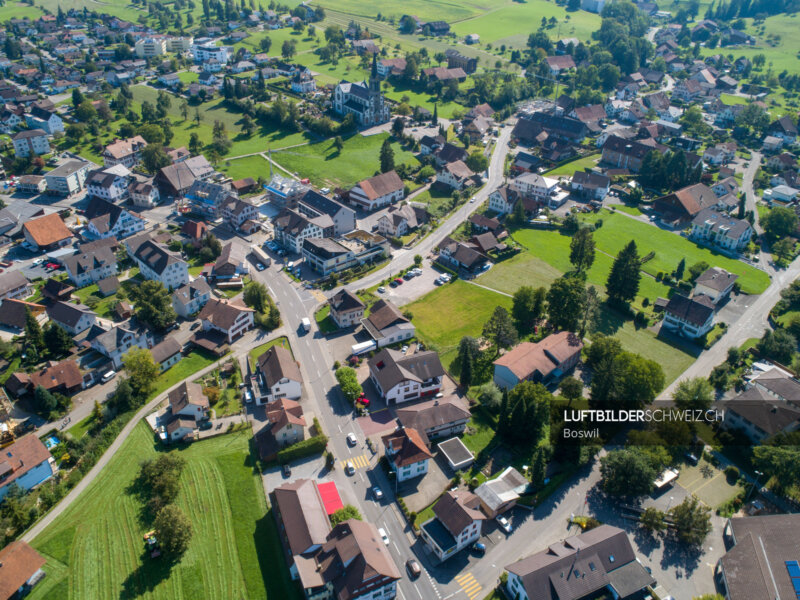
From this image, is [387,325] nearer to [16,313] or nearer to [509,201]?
[509,201]

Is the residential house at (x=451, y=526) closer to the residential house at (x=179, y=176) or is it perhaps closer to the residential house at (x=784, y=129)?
the residential house at (x=179, y=176)

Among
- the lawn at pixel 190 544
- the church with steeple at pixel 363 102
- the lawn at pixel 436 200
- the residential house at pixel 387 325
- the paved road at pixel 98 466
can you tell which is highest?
the church with steeple at pixel 363 102

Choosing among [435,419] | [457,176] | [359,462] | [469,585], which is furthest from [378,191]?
[469,585]

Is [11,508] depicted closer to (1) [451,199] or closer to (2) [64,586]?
(2) [64,586]

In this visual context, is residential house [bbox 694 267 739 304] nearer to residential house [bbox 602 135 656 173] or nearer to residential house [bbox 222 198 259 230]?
residential house [bbox 602 135 656 173]

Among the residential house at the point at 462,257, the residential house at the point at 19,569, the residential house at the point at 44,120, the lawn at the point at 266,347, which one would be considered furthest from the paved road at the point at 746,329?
the residential house at the point at 44,120

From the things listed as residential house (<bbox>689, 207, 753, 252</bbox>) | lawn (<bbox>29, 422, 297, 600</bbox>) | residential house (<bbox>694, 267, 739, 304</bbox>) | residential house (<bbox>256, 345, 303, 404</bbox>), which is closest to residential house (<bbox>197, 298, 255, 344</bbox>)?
residential house (<bbox>256, 345, 303, 404</bbox>)
